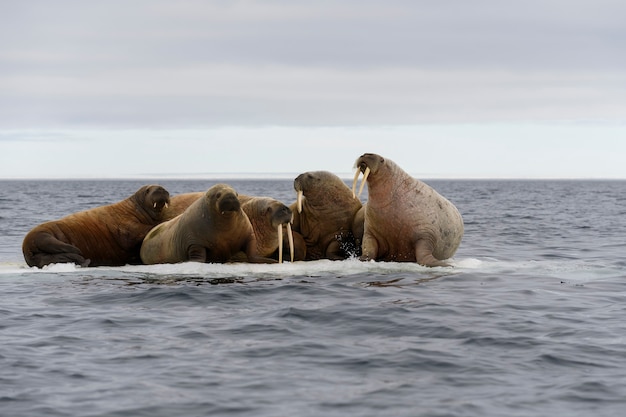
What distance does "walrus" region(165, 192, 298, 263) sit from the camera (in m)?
12.6

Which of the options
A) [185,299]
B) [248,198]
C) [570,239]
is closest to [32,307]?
[185,299]

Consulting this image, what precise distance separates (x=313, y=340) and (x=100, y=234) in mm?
6678

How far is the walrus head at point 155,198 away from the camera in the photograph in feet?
45.5

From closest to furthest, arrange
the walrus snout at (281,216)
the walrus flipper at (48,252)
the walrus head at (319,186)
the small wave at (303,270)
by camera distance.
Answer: the small wave at (303,270), the walrus snout at (281,216), the walrus flipper at (48,252), the walrus head at (319,186)

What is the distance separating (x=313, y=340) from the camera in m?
7.79

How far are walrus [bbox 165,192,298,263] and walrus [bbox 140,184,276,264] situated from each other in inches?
11.0

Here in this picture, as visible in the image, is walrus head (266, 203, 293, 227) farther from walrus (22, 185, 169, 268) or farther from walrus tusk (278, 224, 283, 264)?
walrus (22, 185, 169, 268)

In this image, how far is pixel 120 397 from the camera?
606cm

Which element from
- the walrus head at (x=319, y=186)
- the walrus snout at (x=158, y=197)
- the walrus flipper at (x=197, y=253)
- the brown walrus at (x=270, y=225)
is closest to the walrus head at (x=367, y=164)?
the walrus head at (x=319, y=186)

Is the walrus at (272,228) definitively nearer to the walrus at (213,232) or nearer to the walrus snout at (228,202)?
the walrus at (213,232)

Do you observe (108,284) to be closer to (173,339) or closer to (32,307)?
(32,307)

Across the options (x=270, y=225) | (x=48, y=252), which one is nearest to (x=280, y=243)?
(x=270, y=225)

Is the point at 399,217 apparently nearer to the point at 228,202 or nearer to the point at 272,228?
the point at 272,228

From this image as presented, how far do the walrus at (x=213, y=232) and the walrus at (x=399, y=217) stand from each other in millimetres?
1557
